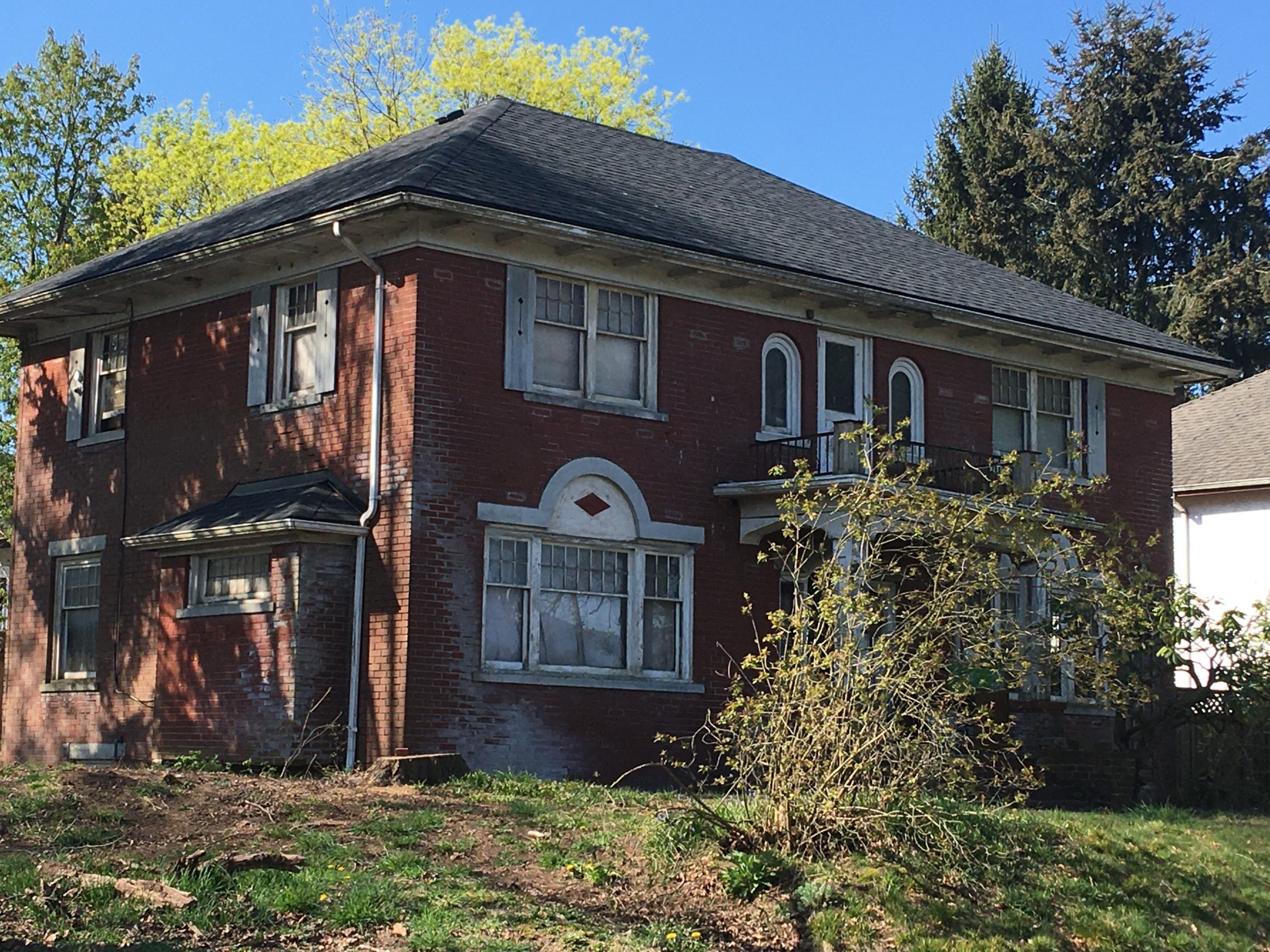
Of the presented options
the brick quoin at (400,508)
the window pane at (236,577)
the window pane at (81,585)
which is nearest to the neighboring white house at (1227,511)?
the brick quoin at (400,508)

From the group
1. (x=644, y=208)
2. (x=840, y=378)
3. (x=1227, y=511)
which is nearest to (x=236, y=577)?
(x=644, y=208)

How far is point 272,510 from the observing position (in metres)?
17.9

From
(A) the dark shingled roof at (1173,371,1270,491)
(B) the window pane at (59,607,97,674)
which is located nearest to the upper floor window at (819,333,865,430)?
(B) the window pane at (59,607,97,674)

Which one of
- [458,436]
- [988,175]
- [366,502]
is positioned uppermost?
[988,175]

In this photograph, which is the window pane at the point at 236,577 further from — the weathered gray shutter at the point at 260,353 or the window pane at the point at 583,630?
the window pane at the point at 583,630

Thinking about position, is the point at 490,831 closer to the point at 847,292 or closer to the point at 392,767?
the point at 392,767

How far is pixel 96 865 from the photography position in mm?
10664

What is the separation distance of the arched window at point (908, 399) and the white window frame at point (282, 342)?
296 inches

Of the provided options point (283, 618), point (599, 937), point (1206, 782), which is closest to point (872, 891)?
point (599, 937)

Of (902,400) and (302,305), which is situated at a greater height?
(302,305)

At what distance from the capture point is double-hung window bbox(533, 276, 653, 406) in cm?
1894

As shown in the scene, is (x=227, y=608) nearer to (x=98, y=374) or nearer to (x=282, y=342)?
(x=282, y=342)

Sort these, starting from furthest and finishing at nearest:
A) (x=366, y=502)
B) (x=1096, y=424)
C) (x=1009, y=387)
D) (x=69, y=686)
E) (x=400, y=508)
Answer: (x=1096, y=424) → (x=1009, y=387) → (x=69, y=686) → (x=366, y=502) → (x=400, y=508)

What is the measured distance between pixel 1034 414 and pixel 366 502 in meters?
9.97
